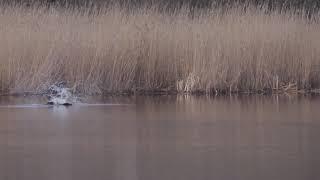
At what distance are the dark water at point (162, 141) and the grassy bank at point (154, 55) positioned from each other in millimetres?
1406

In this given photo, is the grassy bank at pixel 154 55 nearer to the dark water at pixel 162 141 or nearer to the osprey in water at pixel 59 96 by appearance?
the osprey in water at pixel 59 96

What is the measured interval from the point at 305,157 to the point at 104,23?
662cm

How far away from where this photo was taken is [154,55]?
38.5 feet

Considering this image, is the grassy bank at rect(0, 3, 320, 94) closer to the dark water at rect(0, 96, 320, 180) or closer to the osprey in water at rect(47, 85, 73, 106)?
the osprey in water at rect(47, 85, 73, 106)

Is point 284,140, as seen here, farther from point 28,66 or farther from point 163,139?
point 28,66

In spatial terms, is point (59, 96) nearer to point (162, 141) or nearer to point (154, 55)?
point (154, 55)

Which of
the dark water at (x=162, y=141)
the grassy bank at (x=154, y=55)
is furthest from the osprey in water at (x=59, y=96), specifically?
the dark water at (x=162, y=141)

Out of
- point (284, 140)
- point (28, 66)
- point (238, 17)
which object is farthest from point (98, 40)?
point (284, 140)

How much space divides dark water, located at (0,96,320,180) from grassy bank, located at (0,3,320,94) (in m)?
1.41

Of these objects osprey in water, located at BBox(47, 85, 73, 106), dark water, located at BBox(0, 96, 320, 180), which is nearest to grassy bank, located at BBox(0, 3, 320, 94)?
osprey in water, located at BBox(47, 85, 73, 106)

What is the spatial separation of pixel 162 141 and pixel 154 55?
497 centimetres

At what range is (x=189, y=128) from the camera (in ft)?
25.0

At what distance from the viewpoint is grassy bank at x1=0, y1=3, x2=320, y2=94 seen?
11.2 meters

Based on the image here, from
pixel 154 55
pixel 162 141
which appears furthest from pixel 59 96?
pixel 162 141
